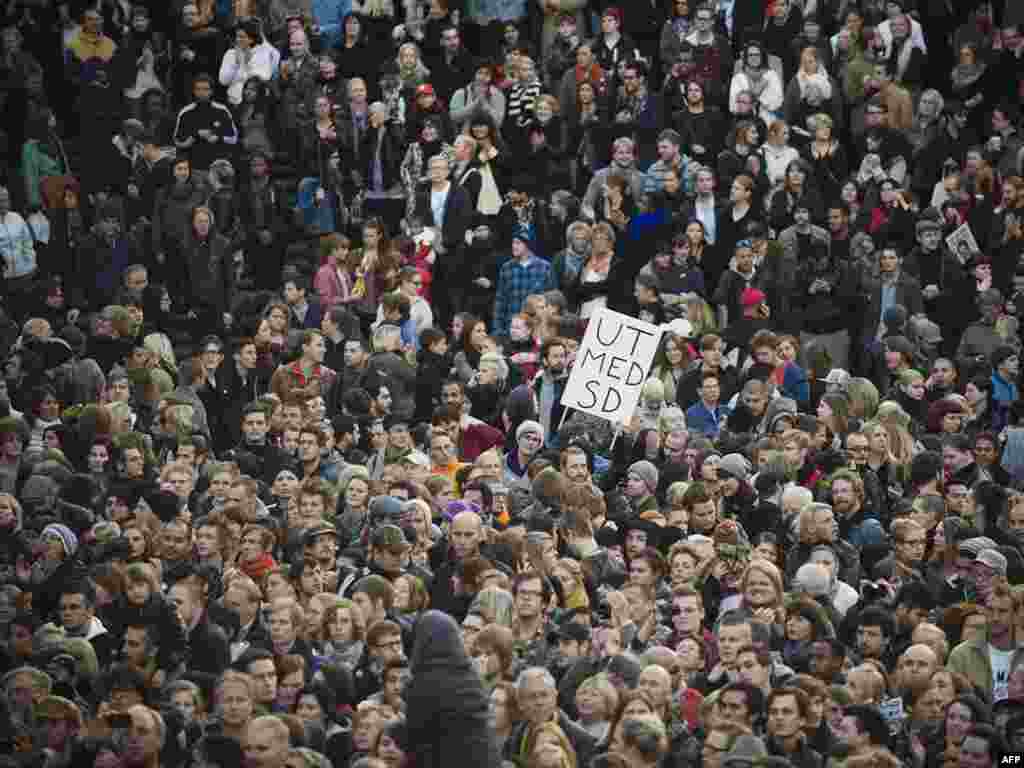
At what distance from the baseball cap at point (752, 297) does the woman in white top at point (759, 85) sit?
284 centimetres

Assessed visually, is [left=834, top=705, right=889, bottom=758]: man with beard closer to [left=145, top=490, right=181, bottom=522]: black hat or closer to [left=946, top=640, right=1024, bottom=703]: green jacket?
[left=946, top=640, right=1024, bottom=703]: green jacket

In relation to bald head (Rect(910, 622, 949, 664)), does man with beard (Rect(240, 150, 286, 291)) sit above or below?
above

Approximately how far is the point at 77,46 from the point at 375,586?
11.4m

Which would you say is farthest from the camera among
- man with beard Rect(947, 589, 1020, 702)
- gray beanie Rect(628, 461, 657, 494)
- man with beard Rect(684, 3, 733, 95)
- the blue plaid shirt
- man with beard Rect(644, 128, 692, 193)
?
man with beard Rect(684, 3, 733, 95)

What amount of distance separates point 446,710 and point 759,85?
13.8 meters

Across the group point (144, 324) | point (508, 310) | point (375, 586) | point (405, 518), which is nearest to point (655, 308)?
point (508, 310)

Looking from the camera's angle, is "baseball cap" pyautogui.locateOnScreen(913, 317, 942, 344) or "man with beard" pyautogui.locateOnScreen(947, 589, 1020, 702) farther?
"baseball cap" pyautogui.locateOnScreen(913, 317, 942, 344)

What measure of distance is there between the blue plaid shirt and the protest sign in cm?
263

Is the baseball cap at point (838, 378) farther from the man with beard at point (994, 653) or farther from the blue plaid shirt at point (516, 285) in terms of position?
the man with beard at point (994, 653)

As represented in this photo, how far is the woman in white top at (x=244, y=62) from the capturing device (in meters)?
25.3

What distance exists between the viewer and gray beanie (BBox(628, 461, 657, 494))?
18.2m

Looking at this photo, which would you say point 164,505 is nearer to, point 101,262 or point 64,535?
point 64,535

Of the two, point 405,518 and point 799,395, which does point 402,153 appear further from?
point 405,518

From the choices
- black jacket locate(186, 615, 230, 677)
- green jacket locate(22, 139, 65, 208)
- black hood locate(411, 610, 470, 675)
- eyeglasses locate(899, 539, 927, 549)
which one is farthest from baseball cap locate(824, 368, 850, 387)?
black hood locate(411, 610, 470, 675)
